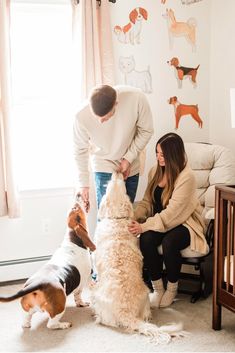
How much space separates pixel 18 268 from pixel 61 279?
0.97m

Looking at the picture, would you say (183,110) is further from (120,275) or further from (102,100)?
(120,275)

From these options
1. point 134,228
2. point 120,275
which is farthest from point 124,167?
point 120,275

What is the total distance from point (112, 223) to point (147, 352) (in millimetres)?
756

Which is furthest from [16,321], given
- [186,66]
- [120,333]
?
[186,66]

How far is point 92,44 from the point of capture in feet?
10.5

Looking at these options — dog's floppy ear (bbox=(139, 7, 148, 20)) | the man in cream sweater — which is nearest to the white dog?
the man in cream sweater

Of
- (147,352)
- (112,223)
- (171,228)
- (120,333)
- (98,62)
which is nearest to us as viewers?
(147,352)

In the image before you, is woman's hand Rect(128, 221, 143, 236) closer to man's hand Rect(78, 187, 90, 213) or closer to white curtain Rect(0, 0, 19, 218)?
man's hand Rect(78, 187, 90, 213)

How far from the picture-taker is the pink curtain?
10.3ft

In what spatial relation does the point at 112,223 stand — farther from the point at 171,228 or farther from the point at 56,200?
the point at 56,200

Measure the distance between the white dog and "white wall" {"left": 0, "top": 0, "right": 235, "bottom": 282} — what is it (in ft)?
2.74

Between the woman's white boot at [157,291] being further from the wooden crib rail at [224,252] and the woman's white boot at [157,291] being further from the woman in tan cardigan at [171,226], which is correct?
the wooden crib rail at [224,252]

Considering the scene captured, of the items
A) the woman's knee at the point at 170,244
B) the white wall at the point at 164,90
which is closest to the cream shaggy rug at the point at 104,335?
the woman's knee at the point at 170,244

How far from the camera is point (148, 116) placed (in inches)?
112
